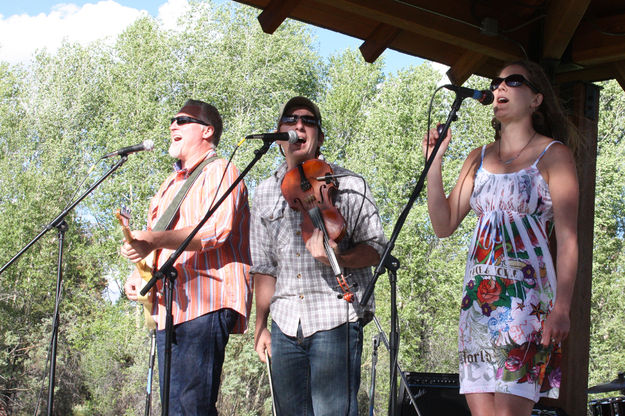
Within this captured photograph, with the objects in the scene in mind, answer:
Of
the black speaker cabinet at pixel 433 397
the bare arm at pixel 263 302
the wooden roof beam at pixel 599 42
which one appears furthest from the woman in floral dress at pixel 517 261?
the black speaker cabinet at pixel 433 397

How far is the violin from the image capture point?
2.71 meters

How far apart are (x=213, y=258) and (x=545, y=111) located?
163cm

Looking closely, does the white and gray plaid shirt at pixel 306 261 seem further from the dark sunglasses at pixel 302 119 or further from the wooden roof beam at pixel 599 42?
the wooden roof beam at pixel 599 42

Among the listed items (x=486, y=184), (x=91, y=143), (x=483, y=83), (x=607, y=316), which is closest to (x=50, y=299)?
(x=91, y=143)

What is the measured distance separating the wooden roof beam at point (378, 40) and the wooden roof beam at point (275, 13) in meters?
0.64

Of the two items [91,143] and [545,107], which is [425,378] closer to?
[545,107]

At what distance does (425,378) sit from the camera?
14.1 ft

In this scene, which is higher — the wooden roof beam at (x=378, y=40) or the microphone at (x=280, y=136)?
the wooden roof beam at (x=378, y=40)

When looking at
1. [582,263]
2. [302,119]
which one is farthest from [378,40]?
[582,263]

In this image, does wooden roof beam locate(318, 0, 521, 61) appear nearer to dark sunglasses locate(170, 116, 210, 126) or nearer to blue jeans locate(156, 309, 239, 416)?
dark sunglasses locate(170, 116, 210, 126)

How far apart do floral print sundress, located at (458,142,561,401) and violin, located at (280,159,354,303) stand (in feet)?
1.85

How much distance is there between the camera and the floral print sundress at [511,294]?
2369mm

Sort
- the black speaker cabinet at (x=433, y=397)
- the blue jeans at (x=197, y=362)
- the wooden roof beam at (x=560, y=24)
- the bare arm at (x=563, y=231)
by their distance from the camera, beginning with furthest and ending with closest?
the black speaker cabinet at (x=433, y=397) → the wooden roof beam at (x=560, y=24) → the blue jeans at (x=197, y=362) → the bare arm at (x=563, y=231)

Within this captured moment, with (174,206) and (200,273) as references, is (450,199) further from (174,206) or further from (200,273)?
(174,206)
